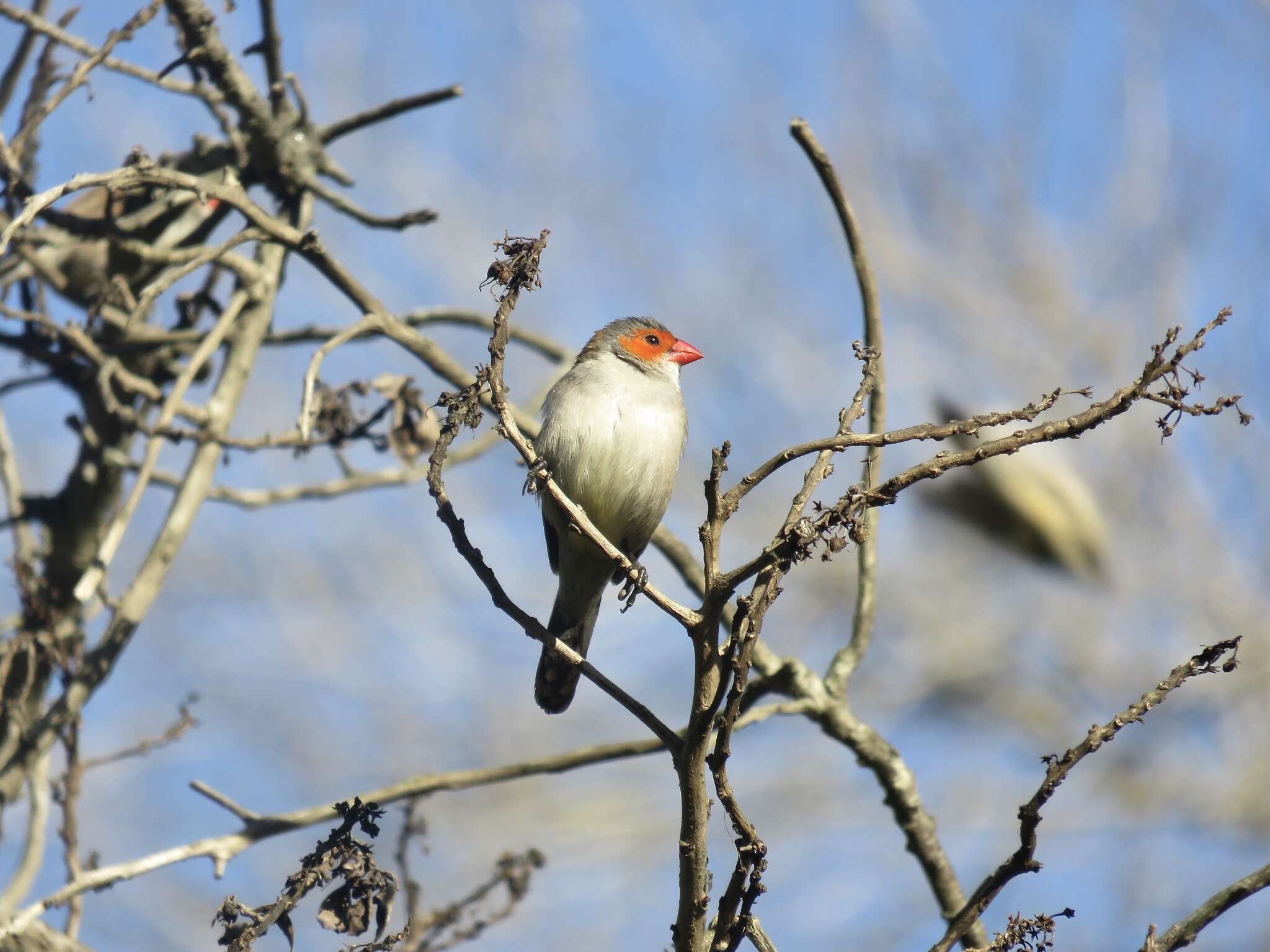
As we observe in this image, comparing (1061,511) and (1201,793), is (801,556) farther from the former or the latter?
(1201,793)

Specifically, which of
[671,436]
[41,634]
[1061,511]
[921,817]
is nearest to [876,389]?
[671,436]

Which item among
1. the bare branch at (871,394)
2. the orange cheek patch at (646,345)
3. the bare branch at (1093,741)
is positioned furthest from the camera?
the orange cheek patch at (646,345)

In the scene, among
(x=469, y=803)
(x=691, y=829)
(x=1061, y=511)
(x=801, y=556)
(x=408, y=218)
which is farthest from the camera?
(x=469, y=803)

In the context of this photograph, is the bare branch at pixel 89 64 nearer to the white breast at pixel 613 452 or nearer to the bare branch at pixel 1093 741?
the white breast at pixel 613 452

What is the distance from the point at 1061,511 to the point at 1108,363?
1348 mm

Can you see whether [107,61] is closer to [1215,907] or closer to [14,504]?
[14,504]

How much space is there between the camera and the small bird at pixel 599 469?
200 inches

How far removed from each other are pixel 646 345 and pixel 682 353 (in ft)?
0.68

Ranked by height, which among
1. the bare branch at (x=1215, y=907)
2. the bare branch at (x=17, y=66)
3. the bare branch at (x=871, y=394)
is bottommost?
the bare branch at (x=1215, y=907)

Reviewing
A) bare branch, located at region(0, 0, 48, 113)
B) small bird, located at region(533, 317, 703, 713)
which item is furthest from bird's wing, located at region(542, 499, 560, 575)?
bare branch, located at region(0, 0, 48, 113)

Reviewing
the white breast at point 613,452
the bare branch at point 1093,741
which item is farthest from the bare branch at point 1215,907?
the white breast at point 613,452

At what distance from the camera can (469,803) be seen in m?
11.4

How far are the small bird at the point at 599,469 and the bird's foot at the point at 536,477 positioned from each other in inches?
27.6

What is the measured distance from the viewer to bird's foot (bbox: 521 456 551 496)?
9.70ft
